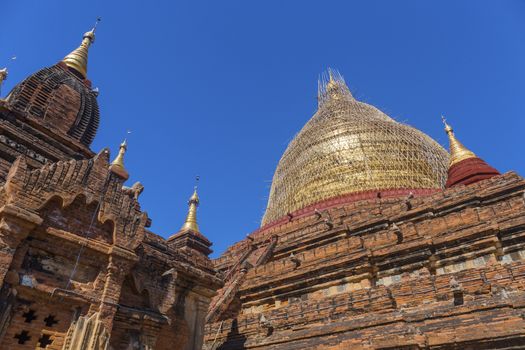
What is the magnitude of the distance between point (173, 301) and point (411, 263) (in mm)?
6708

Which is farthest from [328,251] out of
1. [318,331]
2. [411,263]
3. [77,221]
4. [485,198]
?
[77,221]

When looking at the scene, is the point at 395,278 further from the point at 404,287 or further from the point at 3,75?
the point at 3,75

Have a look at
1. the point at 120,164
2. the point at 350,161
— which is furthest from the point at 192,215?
the point at 350,161

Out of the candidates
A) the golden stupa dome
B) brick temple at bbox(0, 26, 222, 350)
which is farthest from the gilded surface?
the golden stupa dome

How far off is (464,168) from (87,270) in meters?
20.0

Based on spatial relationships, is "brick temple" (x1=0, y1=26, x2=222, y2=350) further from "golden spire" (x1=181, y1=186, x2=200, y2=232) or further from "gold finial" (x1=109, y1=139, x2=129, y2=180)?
"golden spire" (x1=181, y1=186, x2=200, y2=232)

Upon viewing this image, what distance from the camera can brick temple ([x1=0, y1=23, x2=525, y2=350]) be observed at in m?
6.71

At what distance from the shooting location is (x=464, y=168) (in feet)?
70.4

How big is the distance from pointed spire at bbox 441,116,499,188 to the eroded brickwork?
20.2 feet

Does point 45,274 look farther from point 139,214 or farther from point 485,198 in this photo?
point 485,198

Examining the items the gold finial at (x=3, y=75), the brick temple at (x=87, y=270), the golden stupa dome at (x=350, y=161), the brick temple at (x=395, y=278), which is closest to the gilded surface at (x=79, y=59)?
the gold finial at (x=3, y=75)

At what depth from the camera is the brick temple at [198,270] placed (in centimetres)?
671

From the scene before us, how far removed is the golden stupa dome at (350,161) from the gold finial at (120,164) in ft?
42.5

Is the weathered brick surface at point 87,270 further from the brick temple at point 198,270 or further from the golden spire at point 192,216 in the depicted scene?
the golden spire at point 192,216
